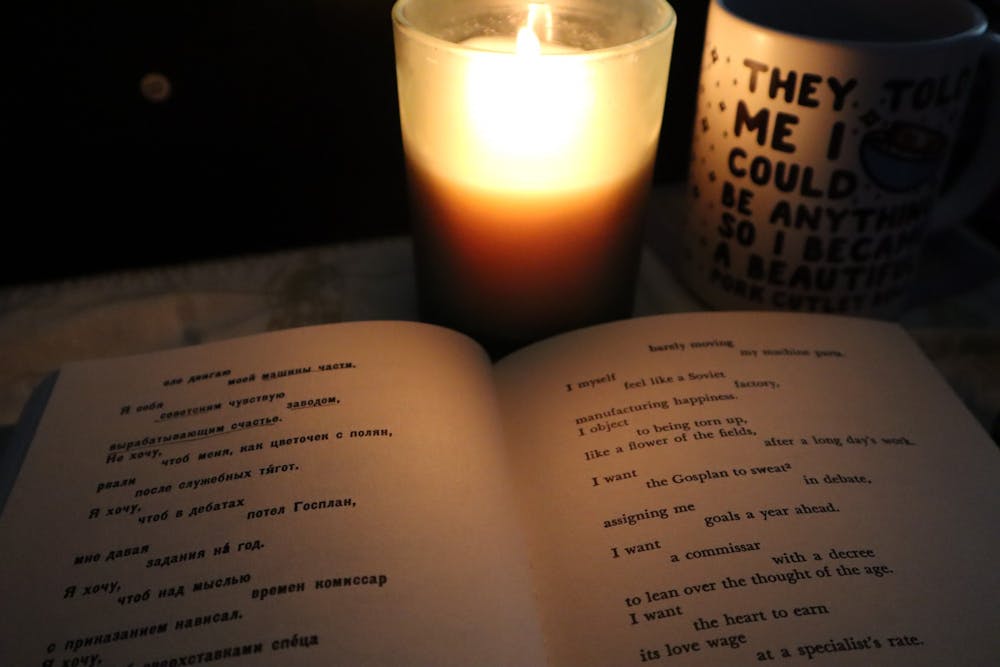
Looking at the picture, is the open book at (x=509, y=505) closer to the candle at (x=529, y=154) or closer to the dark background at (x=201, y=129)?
the candle at (x=529, y=154)

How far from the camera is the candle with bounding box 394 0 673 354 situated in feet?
1.48

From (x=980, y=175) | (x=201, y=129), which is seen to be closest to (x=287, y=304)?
(x=201, y=129)

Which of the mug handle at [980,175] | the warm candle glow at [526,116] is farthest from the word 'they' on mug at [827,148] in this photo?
the warm candle glow at [526,116]

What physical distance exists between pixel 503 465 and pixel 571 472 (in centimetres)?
3

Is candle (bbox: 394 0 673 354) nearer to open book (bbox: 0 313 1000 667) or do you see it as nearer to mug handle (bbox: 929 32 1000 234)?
open book (bbox: 0 313 1000 667)

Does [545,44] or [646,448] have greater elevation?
[545,44]

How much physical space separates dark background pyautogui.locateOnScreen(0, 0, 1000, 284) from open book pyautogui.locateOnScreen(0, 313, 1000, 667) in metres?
0.26

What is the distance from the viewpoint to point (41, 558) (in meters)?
0.38

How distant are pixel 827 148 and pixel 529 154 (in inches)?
7.1

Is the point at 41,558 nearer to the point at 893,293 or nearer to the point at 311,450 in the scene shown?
the point at 311,450

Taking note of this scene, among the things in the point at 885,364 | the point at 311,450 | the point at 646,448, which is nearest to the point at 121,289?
the point at 311,450

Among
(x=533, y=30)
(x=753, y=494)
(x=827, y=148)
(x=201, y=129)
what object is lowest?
(x=753, y=494)

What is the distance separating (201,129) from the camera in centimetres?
68

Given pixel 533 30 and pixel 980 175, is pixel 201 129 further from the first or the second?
pixel 980 175
